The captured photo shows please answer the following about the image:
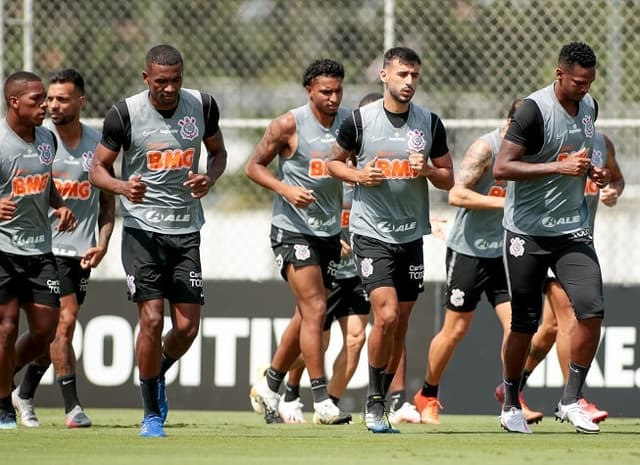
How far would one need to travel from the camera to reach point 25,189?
10.4 m

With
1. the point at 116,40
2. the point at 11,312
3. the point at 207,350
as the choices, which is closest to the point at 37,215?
the point at 11,312

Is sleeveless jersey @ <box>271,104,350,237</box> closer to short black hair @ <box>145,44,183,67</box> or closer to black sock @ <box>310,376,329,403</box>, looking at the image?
black sock @ <box>310,376,329,403</box>

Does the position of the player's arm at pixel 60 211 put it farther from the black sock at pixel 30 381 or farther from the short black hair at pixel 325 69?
the short black hair at pixel 325 69

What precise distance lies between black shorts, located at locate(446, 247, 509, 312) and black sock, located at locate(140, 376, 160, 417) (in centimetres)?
330

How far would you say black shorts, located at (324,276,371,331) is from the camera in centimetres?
1232

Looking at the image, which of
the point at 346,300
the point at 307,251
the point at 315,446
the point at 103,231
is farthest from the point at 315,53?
the point at 315,446

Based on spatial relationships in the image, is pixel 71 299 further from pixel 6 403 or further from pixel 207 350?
pixel 207 350

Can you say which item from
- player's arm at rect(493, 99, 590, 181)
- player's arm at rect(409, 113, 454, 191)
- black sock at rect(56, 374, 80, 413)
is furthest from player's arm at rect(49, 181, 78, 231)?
player's arm at rect(493, 99, 590, 181)

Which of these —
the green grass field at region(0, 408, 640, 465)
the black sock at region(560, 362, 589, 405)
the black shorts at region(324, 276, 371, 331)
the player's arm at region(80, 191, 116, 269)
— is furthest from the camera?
the black shorts at region(324, 276, 371, 331)

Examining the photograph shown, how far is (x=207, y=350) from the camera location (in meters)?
14.1

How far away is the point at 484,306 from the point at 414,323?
685 mm

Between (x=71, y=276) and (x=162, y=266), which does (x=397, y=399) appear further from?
(x=162, y=266)

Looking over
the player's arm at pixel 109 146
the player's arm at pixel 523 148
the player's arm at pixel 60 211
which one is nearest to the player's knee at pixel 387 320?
the player's arm at pixel 523 148

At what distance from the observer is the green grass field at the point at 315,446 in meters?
8.00
